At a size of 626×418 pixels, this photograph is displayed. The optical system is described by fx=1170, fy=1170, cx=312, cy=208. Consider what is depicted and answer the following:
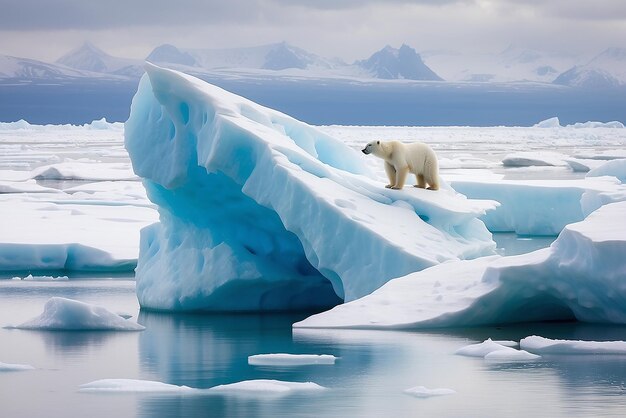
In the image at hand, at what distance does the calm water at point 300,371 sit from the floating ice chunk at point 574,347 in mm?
128

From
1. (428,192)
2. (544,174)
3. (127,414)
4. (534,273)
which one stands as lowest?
(127,414)

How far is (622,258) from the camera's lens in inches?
273

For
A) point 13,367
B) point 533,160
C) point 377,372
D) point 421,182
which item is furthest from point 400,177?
point 533,160

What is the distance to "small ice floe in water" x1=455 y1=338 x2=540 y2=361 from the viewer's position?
6.47m

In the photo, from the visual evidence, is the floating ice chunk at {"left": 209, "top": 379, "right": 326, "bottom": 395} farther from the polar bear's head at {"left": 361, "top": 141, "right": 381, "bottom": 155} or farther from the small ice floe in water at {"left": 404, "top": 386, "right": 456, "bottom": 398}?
the polar bear's head at {"left": 361, "top": 141, "right": 381, "bottom": 155}

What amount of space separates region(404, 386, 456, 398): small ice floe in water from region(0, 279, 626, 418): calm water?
51mm

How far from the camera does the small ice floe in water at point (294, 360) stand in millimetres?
6418

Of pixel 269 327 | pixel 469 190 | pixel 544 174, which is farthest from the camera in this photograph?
pixel 544 174

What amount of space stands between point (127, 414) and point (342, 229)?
3768 millimetres

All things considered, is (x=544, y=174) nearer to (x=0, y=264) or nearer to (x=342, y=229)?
(x=0, y=264)

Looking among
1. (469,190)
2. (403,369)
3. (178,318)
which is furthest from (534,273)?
(469,190)

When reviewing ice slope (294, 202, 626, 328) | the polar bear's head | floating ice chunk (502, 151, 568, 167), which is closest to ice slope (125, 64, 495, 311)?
the polar bear's head

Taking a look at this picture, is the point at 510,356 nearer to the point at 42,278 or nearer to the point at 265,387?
the point at 265,387

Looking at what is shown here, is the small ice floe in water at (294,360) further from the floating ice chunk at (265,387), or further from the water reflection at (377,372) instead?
the floating ice chunk at (265,387)
